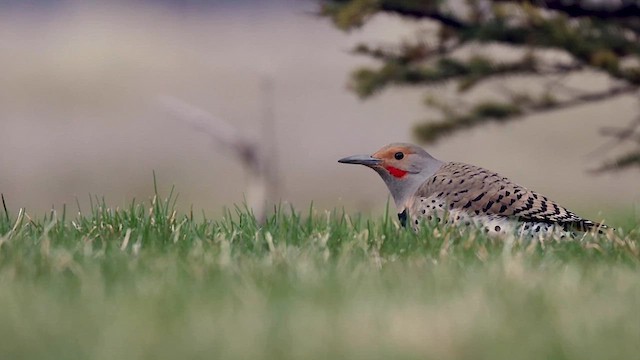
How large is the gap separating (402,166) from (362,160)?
23 centimetres

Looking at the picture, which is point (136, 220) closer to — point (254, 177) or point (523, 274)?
point (523, 274)

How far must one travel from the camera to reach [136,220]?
5789mm

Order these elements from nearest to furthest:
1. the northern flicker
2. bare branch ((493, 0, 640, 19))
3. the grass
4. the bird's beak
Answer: the grass → the northern flicker → the bird's beak → bare branch ((493, 0, 640, 19))

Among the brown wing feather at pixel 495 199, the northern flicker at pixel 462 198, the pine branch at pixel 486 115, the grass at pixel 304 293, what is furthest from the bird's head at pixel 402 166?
the pine branch at pixel 486 115

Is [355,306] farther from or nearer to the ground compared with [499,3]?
nearer to the ground

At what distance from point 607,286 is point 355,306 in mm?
1121

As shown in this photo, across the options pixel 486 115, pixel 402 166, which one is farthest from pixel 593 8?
pixel 402 166

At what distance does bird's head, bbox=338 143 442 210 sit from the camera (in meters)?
6.20

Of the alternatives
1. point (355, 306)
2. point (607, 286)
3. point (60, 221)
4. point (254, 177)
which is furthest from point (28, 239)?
point (254, 177)

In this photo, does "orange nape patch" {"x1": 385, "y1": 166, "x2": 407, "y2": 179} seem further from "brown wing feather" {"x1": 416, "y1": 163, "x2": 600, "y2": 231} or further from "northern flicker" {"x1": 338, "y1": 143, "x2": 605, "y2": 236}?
"brown wing feather" {"x1": 416, "y1": 163, "x2": 600, "y2": 231}

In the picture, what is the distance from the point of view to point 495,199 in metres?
5.85

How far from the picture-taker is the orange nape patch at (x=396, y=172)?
6211 millimetres

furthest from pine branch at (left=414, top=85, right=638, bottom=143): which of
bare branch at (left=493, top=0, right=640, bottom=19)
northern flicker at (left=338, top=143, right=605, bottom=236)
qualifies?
northern flicker at (left=338, top=143, right=605, bottom=236)

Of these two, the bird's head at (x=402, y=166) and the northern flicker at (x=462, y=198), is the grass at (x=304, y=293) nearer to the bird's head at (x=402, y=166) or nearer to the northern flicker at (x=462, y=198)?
the northern flicker at (x=462, y=198)
